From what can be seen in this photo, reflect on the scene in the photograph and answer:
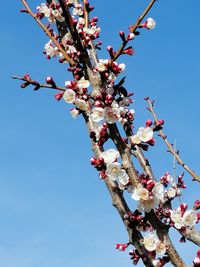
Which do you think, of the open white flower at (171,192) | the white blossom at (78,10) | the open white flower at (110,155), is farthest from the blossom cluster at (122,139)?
the white blossom at (78,10)

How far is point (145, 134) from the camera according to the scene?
407 cm

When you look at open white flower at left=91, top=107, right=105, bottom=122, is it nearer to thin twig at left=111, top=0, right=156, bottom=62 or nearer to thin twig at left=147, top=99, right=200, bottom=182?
thin twig at left=111, top=0, right=156, bottom=62

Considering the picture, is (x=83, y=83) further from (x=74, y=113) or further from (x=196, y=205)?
(x=196, y=205)

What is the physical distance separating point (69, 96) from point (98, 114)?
46cm

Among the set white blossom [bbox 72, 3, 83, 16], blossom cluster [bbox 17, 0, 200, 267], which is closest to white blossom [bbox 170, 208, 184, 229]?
blossom cluster [bbox 17, 0, 200, 267]

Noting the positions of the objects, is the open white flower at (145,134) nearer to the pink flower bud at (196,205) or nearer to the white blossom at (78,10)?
the pink flower bud at (196,205)

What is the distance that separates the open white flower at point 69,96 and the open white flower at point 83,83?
9 cm

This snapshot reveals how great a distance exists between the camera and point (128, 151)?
3992 millimetres

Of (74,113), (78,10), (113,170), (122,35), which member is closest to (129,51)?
(122,35)

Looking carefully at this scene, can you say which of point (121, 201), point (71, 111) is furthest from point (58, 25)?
point (121, 201)

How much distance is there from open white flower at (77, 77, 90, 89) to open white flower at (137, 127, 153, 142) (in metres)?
0.68

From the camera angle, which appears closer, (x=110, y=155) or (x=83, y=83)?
(x=110, y=155)

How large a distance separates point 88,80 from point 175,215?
148cm

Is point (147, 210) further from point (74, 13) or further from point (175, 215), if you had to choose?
point (74, 13)
